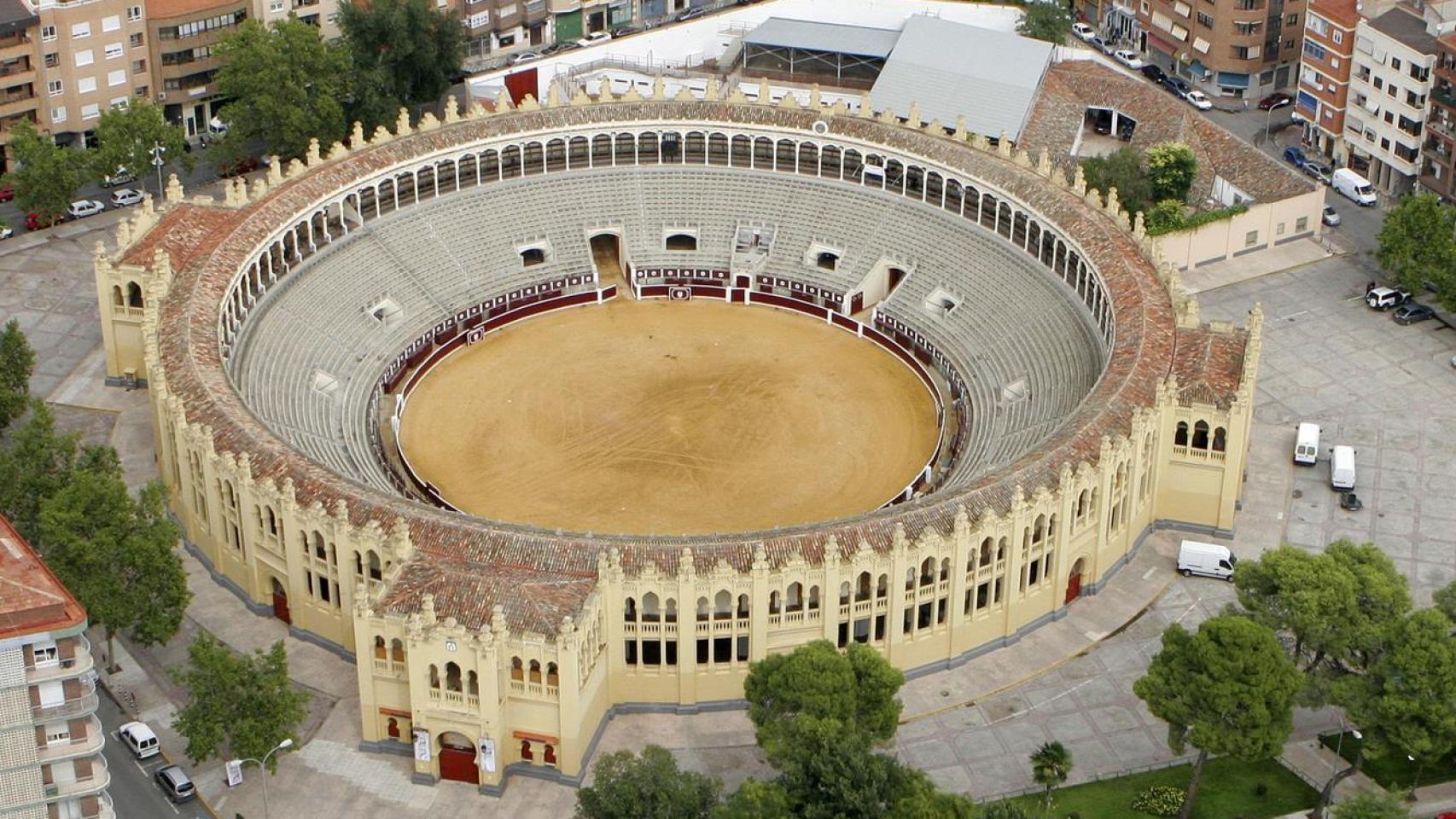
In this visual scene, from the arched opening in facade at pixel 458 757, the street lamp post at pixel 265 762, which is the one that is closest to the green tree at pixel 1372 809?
the arched opening in facade at pixel 458 757

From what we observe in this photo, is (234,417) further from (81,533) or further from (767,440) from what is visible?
(767,440)

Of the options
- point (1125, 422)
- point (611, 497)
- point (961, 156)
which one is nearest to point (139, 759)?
point (611, 497)

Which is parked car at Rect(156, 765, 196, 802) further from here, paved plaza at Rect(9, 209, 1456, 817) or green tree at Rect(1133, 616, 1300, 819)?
green tree at Rect(1133, 616, 1300, 819)

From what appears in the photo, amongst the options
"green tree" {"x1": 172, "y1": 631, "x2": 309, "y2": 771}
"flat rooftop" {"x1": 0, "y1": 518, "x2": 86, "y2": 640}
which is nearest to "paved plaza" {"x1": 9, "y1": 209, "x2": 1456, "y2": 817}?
"green tree" {"x1": 172, "y1": 631, "x2": 309, "y2": 771}

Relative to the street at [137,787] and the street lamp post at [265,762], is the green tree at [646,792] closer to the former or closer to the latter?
the street lamp post at [265,762]

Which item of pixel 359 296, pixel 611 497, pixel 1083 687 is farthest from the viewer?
pixel 359 296

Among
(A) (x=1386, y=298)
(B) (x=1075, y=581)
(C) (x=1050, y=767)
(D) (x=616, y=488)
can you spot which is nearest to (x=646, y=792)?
(C) (x=1050, y=767)
